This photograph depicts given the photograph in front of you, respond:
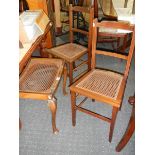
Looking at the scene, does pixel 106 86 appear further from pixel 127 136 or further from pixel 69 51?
pixel 69 51

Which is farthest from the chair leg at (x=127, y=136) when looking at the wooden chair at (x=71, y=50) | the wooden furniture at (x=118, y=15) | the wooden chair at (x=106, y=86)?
the wooden furniture at (x=118, y=15)

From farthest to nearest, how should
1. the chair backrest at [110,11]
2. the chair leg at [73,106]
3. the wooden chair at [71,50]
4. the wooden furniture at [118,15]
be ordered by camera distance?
1. the chair backrest at [110,11]
2. the wooden furniture at [118,15]
3. the wooden chair at [71,50]
4. the chair leg at [73,106]

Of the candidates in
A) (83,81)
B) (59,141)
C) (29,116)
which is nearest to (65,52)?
(83,81)

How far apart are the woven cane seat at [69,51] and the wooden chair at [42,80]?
181mm

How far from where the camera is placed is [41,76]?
1.68 metres

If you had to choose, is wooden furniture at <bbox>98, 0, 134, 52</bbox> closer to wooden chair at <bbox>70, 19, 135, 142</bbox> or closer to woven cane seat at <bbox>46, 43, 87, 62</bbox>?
woven cane seat at <bbox>46, 43, 87, 62</bbox>

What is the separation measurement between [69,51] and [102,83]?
2.35ft

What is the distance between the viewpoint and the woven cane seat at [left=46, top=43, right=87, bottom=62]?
201 centimetres

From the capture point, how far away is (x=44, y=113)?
1924mm

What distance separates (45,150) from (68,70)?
0.93m

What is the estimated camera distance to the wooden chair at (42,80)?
58.2 inches

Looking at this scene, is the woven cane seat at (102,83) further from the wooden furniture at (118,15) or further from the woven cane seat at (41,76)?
the wooden furniture at (118,15)
